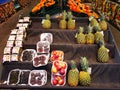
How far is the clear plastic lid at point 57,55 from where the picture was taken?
3.39 m

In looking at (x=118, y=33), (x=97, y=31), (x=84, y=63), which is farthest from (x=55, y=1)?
(x=118, y=33)

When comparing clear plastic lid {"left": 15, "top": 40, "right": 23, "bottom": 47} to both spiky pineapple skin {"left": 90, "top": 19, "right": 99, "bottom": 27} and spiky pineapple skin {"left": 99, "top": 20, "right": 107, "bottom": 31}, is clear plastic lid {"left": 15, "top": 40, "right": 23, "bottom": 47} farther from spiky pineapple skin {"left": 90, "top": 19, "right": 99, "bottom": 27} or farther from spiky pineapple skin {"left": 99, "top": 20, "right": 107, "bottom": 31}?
spiky pineapple skin {"left": 99, "top": 20, "right": 107, "bottom": 31}

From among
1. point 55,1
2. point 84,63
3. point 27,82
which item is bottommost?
point 27,82

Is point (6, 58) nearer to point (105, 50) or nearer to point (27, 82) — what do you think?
point (27, 82)

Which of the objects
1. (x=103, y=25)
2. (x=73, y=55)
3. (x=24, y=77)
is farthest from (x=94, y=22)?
(x=24, y=77)

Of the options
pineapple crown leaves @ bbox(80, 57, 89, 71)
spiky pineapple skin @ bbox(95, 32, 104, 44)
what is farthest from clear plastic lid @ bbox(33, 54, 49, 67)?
spiky pineapple skin @ bbox(95, 32, 104, 44)

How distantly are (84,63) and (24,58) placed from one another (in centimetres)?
91

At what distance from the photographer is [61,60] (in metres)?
3.38

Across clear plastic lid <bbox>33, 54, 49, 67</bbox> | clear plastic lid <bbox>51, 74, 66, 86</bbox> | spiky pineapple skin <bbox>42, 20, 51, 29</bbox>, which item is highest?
spiky pineapple skin <bbox>42, 20, 51, 29</bbox>

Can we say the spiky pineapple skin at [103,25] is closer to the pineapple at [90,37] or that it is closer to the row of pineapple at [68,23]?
the row of pineapple at [68,23]

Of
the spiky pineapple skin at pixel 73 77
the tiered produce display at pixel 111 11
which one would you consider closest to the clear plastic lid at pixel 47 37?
the spiky pineapple skin at pixel 73 77

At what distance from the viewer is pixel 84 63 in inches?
118

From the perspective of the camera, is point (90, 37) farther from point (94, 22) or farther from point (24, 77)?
point (24, 77)

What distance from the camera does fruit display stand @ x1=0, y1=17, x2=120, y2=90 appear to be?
3113 millimetres
